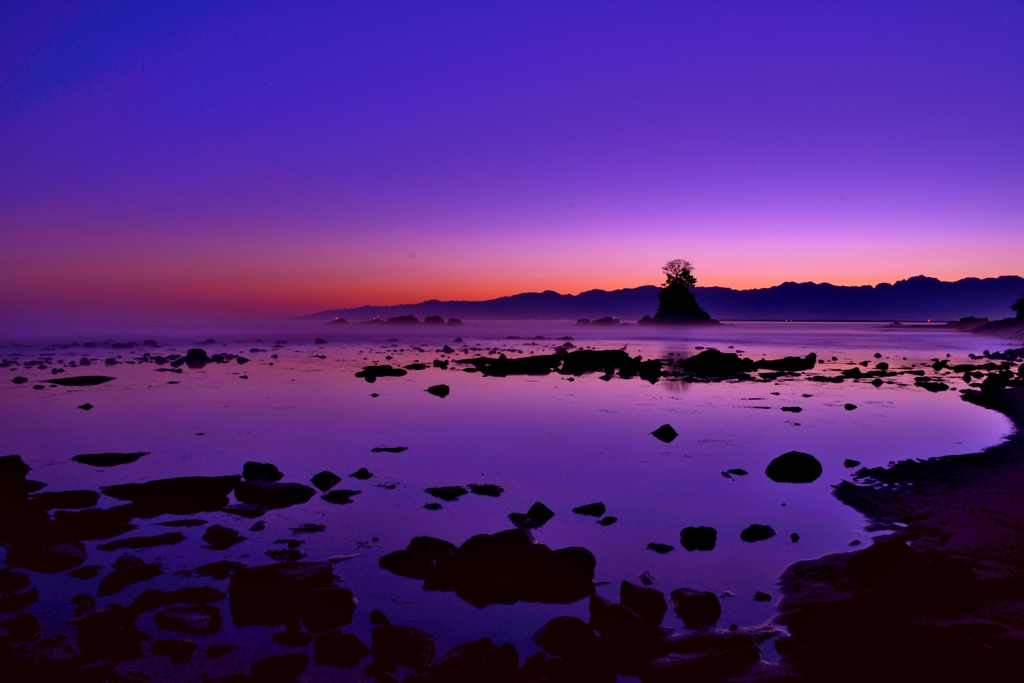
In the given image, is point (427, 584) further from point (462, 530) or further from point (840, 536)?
point (840, 536)

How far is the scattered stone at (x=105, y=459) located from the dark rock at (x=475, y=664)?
10.2 metres

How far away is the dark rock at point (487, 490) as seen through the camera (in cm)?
1043

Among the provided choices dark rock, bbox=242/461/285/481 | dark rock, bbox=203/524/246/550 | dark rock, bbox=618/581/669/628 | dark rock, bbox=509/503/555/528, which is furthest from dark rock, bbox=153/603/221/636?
dark rock, bbox=242/461/285/481

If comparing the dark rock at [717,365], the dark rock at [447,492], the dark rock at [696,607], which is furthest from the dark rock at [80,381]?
the dark rock at [717,365]

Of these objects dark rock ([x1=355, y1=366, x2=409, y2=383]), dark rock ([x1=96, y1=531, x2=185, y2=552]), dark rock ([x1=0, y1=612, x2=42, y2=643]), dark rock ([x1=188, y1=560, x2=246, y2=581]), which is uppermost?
dark rock ([x1=0, y1=612, x2=42, y2=643])

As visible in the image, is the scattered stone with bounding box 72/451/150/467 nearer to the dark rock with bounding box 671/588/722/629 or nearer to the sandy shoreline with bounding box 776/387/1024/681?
the dark rock with bounding box 671/588/722/629

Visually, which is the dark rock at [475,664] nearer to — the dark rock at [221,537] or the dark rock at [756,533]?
the dark rock at [221,537]

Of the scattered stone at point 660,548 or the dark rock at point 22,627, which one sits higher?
the dark rock at point 22,627

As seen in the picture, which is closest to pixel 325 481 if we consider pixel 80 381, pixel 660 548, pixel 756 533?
pixel 660 548

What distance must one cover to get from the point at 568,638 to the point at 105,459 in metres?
11.2

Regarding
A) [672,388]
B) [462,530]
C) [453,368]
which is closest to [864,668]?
[462,530]

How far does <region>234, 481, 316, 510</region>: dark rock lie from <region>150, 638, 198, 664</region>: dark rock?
13.3 ft

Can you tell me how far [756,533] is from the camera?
8.22 m

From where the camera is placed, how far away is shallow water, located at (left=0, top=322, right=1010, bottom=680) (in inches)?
262
